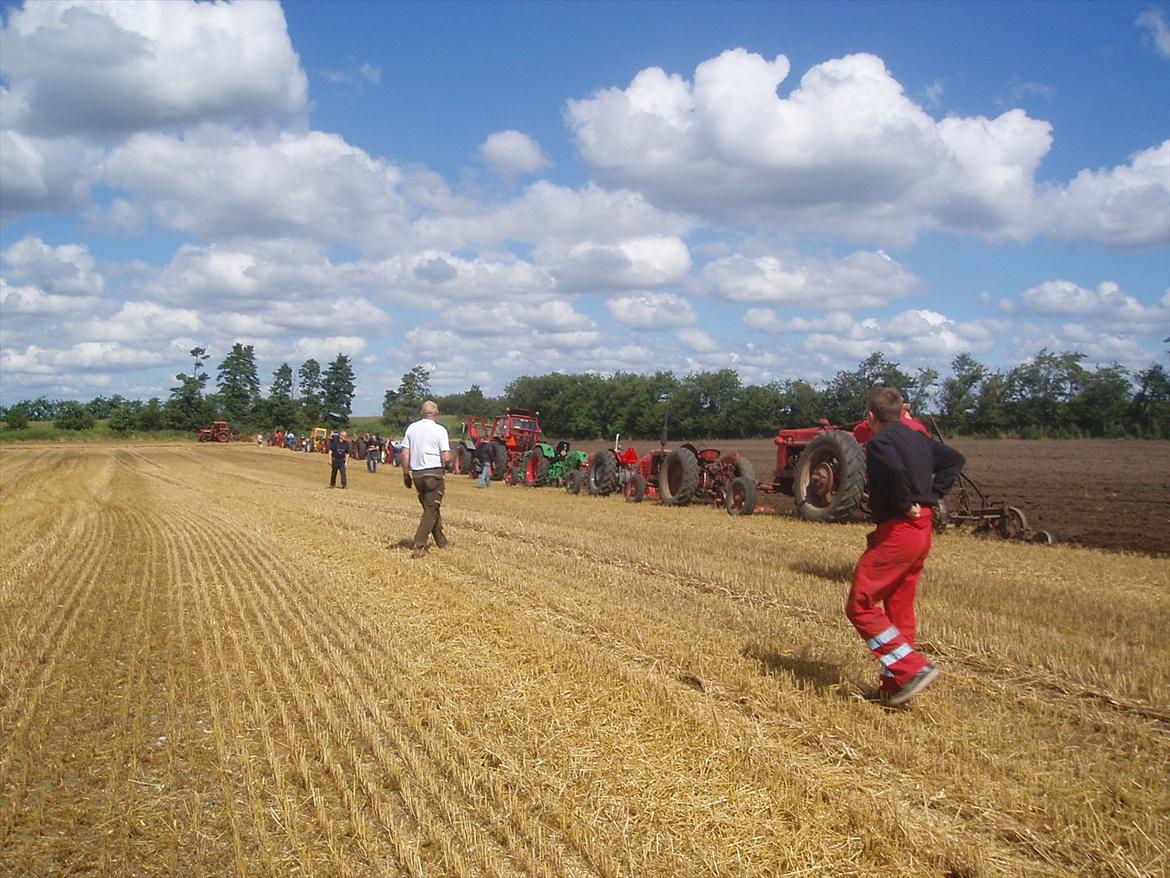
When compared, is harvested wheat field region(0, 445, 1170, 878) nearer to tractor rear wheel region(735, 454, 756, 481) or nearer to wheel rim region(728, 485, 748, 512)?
wheel rim region(728, 485, 748, 512)

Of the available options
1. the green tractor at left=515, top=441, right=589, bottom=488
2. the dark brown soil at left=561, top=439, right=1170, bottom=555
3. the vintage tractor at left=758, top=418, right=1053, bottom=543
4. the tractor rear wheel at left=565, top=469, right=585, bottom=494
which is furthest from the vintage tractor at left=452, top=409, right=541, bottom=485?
the vintage tractor at left=758, top=418, right=1053, bottom=543

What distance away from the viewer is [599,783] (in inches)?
152

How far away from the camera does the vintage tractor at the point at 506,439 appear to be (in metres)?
24.3

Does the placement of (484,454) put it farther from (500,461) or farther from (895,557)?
(895,557)

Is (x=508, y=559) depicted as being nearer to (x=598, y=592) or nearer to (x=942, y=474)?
(x=598, y=592)

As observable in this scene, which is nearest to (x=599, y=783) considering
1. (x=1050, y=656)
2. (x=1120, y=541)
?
(x=1050, y=656)

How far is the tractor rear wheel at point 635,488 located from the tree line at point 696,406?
53.0 ft

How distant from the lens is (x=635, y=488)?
17484 mm

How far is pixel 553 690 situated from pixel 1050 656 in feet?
11.1

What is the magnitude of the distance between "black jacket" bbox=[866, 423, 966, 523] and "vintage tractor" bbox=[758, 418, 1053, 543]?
611 centimetres

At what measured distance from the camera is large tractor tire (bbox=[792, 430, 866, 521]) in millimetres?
11930

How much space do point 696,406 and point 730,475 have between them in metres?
48.3

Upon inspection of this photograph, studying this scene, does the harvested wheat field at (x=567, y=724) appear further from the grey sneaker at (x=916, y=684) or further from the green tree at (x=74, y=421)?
the green tree at (x=74, y=421)

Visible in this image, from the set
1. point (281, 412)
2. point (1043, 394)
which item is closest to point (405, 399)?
point (281, 412)
